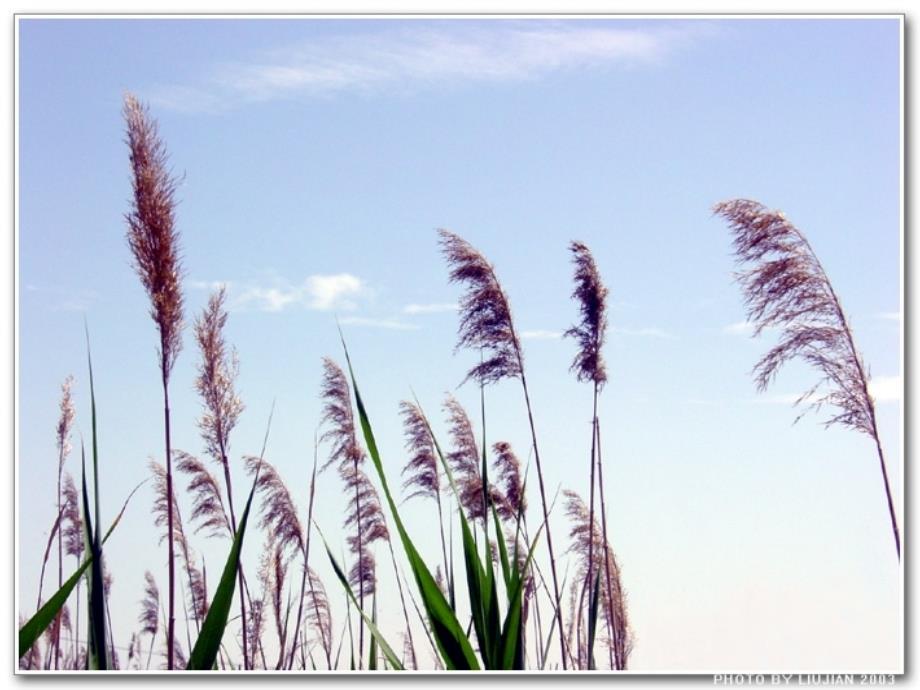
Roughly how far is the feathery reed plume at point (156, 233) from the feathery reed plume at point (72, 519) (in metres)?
2.34

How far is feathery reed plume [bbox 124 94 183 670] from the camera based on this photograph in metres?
2.64

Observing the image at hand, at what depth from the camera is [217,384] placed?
3.95 m

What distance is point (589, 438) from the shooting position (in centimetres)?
412

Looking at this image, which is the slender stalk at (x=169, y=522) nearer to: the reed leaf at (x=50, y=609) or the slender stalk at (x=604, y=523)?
the reed leaf at (x=50, y=609)

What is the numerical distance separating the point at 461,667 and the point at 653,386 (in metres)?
2.33

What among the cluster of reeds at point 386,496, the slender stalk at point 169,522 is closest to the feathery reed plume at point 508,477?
the cluster of reeds at point 386,496

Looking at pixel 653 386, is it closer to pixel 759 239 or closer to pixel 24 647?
pixel 759 239

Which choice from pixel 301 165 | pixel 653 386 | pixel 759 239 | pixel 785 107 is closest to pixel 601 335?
pixel 653 386

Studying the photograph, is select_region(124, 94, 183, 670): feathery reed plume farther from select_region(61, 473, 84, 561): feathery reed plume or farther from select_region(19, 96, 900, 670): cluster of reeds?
select_region(61, 473, 84, 561): feathery reed plume

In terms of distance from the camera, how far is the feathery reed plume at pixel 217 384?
389 centimetres

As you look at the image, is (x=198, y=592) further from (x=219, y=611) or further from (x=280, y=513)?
(x=219, y=611)

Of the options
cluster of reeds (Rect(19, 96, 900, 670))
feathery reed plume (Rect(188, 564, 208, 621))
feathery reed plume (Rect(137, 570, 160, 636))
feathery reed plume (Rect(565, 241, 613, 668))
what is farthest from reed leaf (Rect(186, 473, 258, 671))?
feathery reed plume (Rect(137, 570, 160, 636))

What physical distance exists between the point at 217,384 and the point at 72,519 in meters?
2.04

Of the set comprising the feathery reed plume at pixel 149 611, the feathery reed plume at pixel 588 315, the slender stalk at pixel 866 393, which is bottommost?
the feathery reed plume at pixel 149 611
